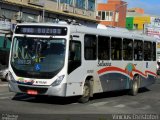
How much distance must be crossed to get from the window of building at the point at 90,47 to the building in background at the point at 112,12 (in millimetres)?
68699

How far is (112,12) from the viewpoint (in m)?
91.5

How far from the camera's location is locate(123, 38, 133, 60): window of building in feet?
69.8

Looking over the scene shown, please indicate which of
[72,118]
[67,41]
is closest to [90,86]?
[67,41]

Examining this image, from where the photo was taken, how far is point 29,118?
1266 centimetres

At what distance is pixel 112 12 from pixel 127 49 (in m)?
70.6

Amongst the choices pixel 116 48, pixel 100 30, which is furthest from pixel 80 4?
pixel 100 30

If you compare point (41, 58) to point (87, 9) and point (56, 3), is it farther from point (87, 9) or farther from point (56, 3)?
point (87, 9)

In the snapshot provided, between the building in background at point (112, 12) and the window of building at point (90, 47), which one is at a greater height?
the building in background at point (112, 12)

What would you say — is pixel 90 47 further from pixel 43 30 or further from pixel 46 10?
pixel 46 10

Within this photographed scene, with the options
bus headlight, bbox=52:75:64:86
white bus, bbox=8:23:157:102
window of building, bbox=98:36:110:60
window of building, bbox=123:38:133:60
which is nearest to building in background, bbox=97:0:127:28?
window of building, bbox=123:38:133:60

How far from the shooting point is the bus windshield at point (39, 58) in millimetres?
16359

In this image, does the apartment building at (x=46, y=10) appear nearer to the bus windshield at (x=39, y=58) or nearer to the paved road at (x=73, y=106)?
the paved road at (x=73, y=106)

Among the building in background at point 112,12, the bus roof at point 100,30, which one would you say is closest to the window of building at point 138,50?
the bus roof at point 100,30

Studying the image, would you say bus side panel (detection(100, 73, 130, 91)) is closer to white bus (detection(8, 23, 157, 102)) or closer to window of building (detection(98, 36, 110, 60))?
white bus (detection(8, 23, 157, 102))
